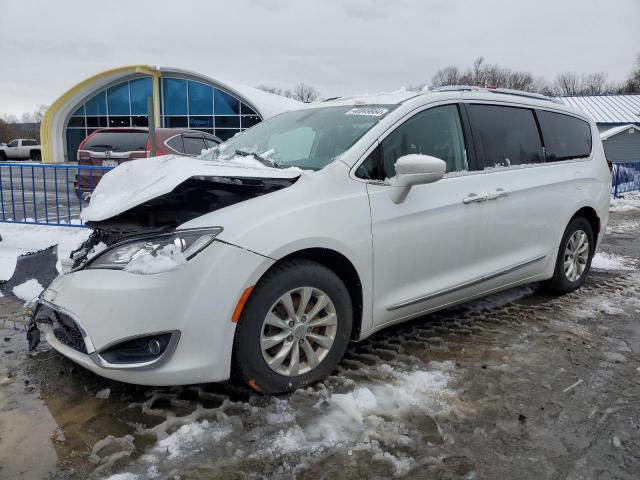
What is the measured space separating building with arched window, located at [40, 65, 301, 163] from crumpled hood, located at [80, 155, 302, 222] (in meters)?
25.3

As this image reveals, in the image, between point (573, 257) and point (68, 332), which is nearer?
point (68, 332)

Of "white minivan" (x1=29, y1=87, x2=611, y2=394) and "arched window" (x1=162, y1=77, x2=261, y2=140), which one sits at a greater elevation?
"arched window" (x1=162, y1=77, x2=261, y2=140)

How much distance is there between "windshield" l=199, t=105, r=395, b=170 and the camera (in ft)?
10.6

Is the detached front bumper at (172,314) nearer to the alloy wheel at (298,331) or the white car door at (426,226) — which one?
the alloy wheel at (298,331)

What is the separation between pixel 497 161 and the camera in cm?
389

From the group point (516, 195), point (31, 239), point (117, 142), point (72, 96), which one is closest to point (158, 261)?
point (516, 195)

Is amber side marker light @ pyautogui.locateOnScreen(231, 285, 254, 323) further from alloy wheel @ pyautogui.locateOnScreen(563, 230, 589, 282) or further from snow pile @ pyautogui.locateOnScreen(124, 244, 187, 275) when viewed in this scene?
alloy wheel @ pyautogui.locateOnScreen(563, 230, 589, 282)

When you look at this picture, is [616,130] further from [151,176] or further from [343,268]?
[151,176]

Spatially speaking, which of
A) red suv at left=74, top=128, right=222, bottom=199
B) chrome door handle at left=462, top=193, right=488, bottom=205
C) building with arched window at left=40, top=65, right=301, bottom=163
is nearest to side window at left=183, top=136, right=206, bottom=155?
red suv at left=74, top=128, right=222, bottom=199

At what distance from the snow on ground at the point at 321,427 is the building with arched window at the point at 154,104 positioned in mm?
26012

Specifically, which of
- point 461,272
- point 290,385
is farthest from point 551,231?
point 290,385

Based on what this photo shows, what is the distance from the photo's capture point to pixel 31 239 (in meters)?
6.61

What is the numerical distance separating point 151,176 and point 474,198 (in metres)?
2.10

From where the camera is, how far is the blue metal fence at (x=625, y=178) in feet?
55.0
